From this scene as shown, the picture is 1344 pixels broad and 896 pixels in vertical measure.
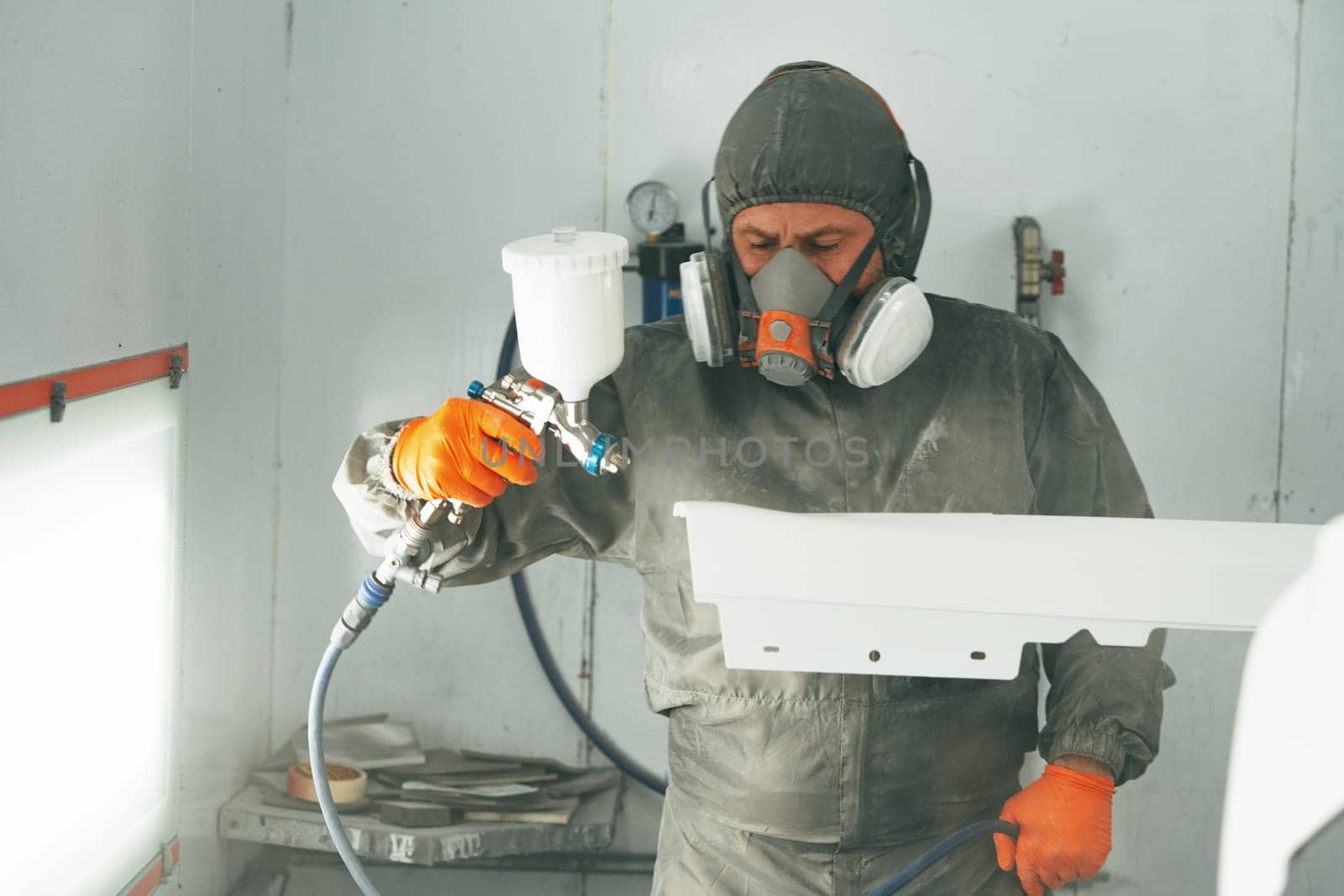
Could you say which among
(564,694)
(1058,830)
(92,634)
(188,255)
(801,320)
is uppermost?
(188,255)

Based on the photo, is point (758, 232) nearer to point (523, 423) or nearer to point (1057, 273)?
point (523, 423)

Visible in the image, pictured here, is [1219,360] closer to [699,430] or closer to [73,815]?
[699,430]

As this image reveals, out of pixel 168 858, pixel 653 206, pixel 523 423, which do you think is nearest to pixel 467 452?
pixel 523 423

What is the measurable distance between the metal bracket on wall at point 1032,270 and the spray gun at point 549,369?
1303 millimetres

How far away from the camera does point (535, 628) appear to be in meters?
2.51

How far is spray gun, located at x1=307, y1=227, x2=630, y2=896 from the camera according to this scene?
115cm

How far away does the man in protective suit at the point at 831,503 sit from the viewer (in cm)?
142

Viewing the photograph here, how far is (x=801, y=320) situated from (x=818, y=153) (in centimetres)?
24

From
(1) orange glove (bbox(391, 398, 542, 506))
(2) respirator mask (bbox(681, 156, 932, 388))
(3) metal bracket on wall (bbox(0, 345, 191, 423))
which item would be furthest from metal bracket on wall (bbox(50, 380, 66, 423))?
(2) respirator mask (bbox(681, 156, 932, 388))

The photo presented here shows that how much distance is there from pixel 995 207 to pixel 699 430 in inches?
47.1

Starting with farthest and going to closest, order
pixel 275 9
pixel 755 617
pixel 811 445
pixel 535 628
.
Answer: pixel 535 628
pixel 275 9
pixel 811 445
pixel 755 617

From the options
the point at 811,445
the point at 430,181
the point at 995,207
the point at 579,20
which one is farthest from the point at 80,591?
the point at 995,207

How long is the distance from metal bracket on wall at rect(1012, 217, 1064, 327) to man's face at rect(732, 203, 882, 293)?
85cm

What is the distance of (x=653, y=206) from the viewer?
2375 millimetres
